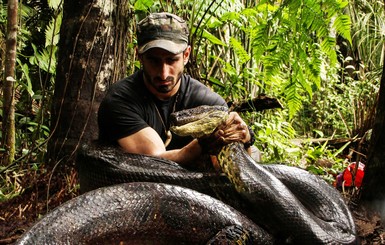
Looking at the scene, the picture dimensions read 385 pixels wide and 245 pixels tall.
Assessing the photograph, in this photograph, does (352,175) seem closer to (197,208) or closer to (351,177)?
(351,177)

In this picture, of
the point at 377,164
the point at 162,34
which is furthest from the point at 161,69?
the point at 377,164

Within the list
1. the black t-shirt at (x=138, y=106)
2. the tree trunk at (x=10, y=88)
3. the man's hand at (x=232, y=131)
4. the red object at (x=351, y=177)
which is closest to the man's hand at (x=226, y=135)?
the man's hand at (x=232, y=131)

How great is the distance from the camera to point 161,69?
4.12 metres

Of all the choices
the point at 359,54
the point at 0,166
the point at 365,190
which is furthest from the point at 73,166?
the point at 359,54

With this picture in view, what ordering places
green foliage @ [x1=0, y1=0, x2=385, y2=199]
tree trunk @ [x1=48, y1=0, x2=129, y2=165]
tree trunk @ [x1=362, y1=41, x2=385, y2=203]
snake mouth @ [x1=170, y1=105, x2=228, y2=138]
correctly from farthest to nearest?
1. tree trunk @ [x1=48, y1=0, x2=129, y2=165]
2. green foliage @ [x1=0, y1=0, x2=385, y2=199]
3. tree trunk @ [x1=362, y1=41, x2=385, y2=203]
4. snake mouth @ [x1=170, y1=105, x2=228, y2=138]

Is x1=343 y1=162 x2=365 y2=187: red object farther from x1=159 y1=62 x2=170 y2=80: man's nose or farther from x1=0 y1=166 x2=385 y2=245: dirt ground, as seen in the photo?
x1=159 y1=62 x2=170 y2=80: man's nose

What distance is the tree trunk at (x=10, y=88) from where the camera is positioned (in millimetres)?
5141

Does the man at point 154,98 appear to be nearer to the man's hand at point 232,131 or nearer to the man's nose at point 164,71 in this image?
the man's nose at point 164,71

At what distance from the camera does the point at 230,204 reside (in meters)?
3.51

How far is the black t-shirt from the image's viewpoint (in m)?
4.09

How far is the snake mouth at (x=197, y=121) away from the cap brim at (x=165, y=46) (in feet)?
2.63

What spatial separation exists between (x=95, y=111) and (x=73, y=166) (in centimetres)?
59

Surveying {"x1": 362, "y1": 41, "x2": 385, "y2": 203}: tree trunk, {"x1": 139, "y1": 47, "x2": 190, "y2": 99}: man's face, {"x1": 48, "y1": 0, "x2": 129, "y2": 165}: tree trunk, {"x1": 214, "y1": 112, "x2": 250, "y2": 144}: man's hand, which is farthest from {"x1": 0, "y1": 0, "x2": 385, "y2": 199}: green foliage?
{"x1": 214, "y1": 112, "x2": 250, "y2": 144}: man's hand

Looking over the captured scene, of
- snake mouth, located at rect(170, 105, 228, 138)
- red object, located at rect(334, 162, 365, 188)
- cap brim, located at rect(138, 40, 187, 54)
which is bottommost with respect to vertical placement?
red object, located at rect(334, 162, 365, 188)
